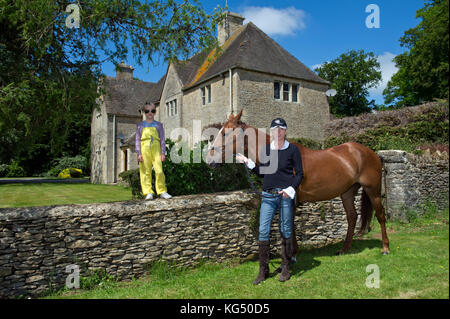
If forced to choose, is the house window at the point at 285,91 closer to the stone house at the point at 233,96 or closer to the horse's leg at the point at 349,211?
the stone house at the point at 233,96

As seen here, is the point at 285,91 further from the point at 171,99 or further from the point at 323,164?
the point at 323,164

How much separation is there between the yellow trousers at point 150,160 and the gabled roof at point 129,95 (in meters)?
24.4

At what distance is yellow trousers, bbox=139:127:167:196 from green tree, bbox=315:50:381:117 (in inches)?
1676

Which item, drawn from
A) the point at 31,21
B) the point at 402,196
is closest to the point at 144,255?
the point at 31,21

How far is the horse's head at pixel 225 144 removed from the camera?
4.73m

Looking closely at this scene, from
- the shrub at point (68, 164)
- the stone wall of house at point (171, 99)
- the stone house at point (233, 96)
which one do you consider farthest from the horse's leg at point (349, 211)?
the shrub at point (68, 164)

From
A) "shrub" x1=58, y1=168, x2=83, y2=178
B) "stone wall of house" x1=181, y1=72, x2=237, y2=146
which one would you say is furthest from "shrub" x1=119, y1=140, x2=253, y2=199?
"shrub" x1=58, y1=168, x2=83, y2=178

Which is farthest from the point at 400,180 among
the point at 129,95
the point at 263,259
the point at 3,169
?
the point at 3,169

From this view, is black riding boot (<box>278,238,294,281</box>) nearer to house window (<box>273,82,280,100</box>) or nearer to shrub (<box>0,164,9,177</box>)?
house window (<box>273,82,280,100</box>)

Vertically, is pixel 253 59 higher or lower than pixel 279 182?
higher

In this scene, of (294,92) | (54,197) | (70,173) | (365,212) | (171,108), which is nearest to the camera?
(365,212)

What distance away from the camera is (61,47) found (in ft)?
20.4

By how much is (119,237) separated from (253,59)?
17.6 m
